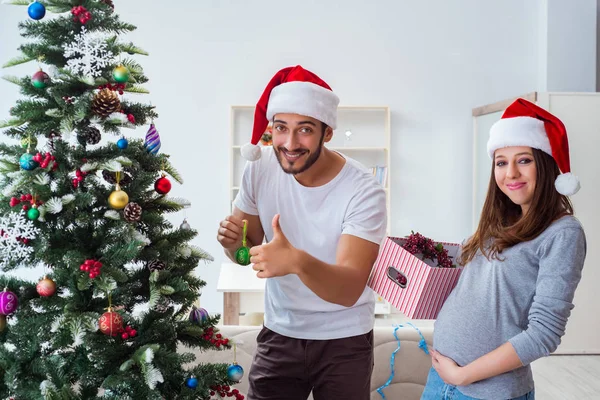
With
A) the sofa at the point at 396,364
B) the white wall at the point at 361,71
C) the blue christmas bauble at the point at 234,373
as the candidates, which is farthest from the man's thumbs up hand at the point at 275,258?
the white wall at the point at 361,71

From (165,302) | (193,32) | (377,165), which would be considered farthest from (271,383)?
(193,32)

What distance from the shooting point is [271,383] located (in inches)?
68.1

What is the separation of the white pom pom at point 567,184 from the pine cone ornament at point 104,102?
111cm

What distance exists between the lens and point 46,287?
4.15 feet

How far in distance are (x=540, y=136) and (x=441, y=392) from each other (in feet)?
2.41

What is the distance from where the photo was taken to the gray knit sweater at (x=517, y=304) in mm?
1347

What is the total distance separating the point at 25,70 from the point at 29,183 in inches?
161

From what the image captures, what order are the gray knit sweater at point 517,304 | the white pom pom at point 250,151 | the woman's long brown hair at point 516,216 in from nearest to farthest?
1. the gray knit sweater at point 517,304
2. the woman's long brown hair at point 516,216
3. the white pom pom at point 250,151

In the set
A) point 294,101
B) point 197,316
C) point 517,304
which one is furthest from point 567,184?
point 197,316

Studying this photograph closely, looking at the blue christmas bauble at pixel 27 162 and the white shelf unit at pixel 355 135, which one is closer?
the blue christmas bauble at pixel 27 162

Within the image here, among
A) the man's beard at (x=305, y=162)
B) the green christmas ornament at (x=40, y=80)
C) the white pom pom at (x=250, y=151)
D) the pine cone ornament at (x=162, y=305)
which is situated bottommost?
the pine cone ornament at (x=162, y=305)

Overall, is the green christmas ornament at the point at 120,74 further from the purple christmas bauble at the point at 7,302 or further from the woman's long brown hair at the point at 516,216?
the woman's long brown hair at the point at 516,216

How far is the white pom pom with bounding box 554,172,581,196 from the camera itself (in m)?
1.42

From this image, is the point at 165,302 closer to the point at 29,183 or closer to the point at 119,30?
the point at 29,183
